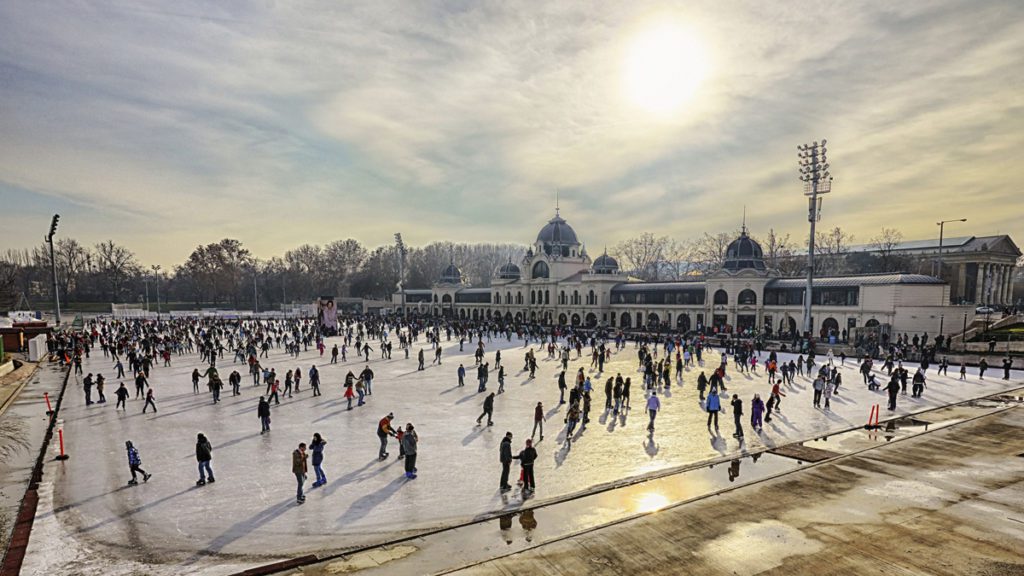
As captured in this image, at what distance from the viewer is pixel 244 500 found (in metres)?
10.1

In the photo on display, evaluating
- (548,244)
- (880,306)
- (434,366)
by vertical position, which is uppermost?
(548,244)

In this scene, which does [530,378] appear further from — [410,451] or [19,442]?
[19,442]

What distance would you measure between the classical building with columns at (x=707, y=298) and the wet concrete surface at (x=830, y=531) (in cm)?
2903

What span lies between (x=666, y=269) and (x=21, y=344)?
10460 centimetres

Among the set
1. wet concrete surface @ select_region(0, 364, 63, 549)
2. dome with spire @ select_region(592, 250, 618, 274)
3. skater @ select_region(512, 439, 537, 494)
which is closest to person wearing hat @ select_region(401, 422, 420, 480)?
skater @ select_region(512, 439, 537, 494)

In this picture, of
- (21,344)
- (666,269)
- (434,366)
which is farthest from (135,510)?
(666,269)

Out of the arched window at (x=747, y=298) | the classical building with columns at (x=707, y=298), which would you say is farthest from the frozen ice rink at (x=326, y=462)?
the arched window at (x=747, y=298)

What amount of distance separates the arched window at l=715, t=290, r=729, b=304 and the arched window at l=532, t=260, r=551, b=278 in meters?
24.3

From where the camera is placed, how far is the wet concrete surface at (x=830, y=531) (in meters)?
7.65

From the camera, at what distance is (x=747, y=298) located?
4609 centimetres

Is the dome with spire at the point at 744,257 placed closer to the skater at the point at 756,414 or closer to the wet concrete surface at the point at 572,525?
the skater at the point at 756,414

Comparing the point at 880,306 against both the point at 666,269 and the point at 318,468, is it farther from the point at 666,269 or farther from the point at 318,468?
the point at 666,269

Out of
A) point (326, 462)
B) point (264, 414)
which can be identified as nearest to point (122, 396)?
point (264, 414)

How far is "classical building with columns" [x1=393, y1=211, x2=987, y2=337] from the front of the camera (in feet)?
117
